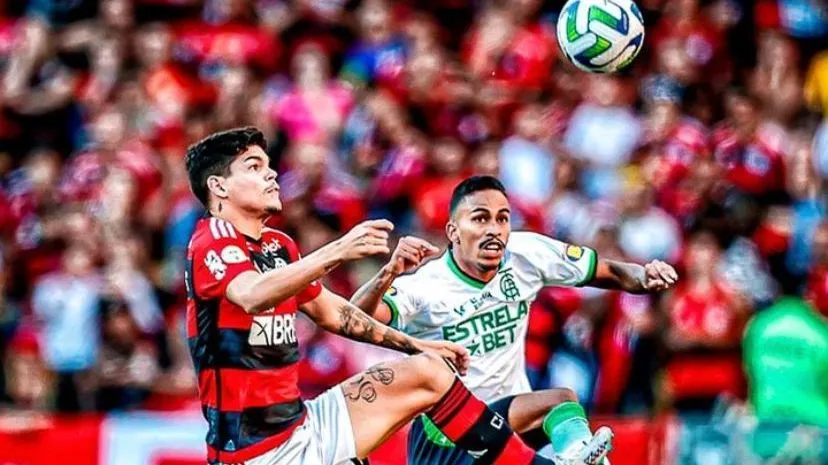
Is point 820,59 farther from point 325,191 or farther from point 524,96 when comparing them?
point 325,191

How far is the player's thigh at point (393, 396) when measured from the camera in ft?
29.8

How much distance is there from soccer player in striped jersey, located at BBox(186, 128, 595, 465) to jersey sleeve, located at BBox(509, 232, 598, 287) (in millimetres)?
1127

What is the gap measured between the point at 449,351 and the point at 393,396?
0.40 meters

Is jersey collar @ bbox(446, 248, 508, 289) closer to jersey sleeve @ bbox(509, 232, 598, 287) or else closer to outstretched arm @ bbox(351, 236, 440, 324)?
jersey sleeve @ bbox(509, 232, 598, 287)

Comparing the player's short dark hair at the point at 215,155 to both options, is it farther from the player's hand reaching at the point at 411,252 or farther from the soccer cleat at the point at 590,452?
the soccer cleat at the point at 590,452

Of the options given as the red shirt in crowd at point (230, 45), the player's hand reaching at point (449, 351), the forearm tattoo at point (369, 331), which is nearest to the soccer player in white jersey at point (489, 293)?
the forearm tattoo at point (369, 331)

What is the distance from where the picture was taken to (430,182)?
52.3 feet

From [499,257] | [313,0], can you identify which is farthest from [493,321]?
[313,0]

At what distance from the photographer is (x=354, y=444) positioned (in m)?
9.15

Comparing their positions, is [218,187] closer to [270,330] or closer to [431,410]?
[270,330]

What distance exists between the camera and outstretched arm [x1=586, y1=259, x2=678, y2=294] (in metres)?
9.83

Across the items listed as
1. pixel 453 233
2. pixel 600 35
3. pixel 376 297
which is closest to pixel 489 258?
pixel 453 233

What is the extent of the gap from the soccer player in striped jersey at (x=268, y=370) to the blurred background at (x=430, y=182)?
441 cm

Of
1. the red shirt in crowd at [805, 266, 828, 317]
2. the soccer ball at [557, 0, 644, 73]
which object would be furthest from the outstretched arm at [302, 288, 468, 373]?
the red shirt in crowd at [805, 266, 828, 317]
